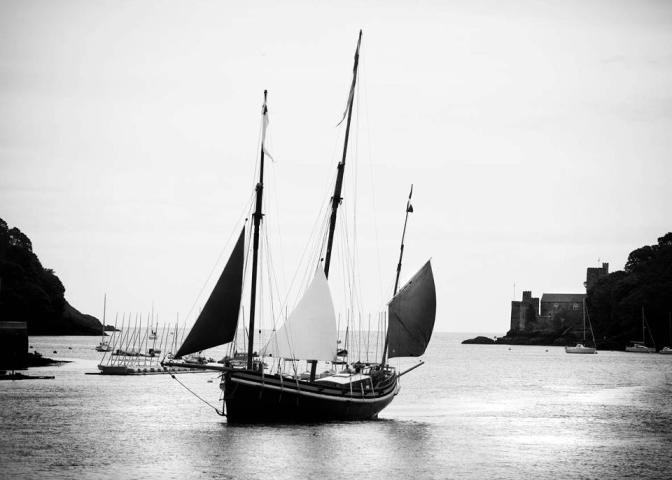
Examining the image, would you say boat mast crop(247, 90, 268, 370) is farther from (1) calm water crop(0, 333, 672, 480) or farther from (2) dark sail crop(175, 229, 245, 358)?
(1) calm water crop(0, 333, 672, 480)

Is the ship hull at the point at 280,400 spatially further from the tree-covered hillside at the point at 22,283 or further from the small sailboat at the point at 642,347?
the small sailboat at the point at 642,347

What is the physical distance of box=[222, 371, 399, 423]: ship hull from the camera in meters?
51.6

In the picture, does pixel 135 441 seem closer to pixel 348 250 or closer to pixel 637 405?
pixel 348 250

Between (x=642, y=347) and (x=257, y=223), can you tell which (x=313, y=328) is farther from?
(x=642, y=347)

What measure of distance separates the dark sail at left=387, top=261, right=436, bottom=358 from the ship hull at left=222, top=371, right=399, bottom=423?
26.8 feet

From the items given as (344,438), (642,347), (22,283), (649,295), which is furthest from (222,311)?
(642,347)

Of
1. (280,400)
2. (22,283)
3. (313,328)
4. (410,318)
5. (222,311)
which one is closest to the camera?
(222,311)

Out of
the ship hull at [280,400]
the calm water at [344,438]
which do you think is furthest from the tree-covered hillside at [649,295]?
→ the ship hull at [280,400]

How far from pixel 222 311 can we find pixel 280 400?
18.2 ft

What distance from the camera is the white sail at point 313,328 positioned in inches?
2085

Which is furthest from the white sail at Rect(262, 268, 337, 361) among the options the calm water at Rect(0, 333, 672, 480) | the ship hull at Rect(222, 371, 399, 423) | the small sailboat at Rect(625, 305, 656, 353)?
the small sailboat at Rect(625, 305, 656, 353)

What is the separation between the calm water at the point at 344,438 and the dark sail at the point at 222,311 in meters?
4.69

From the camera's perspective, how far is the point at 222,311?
5069cm

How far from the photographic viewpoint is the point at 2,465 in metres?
41.4
